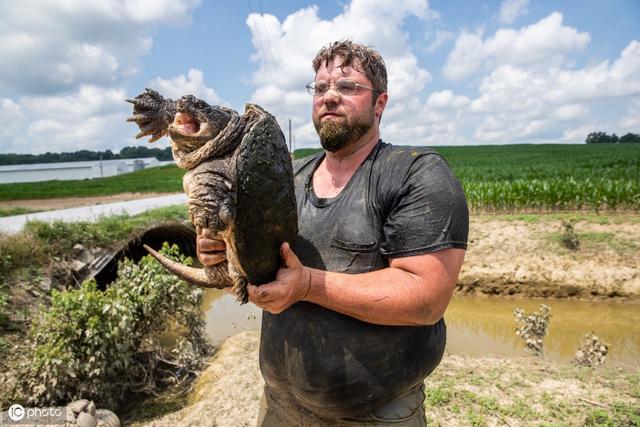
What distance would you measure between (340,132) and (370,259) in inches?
22.3

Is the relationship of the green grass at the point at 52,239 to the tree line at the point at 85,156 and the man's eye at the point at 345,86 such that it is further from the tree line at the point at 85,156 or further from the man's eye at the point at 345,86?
the tree line at the point at 85,156

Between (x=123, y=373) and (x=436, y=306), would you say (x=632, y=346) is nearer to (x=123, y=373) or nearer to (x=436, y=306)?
(x=436, y=306)

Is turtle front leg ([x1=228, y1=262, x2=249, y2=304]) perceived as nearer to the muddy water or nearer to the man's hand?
the man's hand

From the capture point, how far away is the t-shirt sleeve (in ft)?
4.68

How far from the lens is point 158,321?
17.7ft

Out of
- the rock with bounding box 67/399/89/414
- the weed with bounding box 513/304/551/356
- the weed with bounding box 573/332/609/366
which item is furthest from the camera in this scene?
the weed with bounding box 513/304/551/356

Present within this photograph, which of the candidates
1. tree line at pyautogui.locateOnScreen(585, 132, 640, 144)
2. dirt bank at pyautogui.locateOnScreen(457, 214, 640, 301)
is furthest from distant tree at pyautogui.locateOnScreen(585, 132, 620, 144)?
dirt bank at pyautogui.locateOnScreen(457, 214, 640, 301)

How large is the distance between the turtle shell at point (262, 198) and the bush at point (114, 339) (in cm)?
395

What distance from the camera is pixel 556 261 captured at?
8.66 metres

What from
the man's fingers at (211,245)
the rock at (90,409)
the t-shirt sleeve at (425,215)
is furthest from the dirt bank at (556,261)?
the man's fingers at (211,245)

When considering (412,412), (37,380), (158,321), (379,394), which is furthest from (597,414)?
(37,380)

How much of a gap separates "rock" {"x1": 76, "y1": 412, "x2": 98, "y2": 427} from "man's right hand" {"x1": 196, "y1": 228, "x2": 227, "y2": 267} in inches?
142

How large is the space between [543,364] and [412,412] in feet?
12.2

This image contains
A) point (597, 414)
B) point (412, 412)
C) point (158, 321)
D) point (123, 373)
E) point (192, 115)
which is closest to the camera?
point (192, 115)
